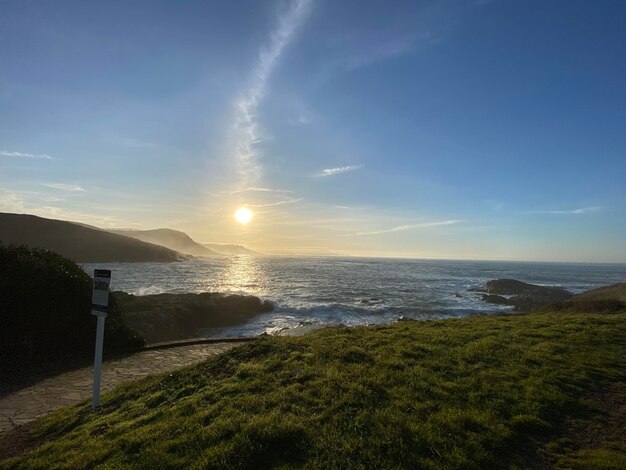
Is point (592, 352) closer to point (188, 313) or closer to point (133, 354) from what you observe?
point (133, 354)

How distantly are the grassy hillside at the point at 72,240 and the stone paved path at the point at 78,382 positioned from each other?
354ft

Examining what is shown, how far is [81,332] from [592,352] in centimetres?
1558

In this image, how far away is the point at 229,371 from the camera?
295 inches

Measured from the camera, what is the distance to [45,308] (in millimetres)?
10906

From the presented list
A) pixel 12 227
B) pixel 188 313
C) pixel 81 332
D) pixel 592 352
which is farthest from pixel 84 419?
pixel 12 227

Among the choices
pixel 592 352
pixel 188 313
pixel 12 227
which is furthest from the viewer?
pixel 12 227

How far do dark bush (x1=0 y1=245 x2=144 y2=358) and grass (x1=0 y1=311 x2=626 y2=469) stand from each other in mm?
4772

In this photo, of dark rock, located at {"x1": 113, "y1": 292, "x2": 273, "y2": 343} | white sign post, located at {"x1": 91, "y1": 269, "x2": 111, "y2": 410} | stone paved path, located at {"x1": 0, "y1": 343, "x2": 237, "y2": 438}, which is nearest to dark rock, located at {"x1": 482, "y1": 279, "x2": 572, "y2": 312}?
dark rock, located at {"x1": 113, "y1": 292, "x2": 273, "y2": 343}

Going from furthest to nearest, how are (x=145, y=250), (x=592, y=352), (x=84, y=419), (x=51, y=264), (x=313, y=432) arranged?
(x=145, y=250) → (x=51, y=264) → (x=592, y=352) → (x=84, y=419) → (x=313, y=432)

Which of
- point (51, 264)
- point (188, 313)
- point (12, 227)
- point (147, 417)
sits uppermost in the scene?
point (12, 227)

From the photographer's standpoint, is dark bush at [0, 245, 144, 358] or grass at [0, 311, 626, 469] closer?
grass at [0, 311, 626, 469]

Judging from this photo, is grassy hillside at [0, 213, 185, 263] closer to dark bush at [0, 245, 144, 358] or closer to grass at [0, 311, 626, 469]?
dark bush at [0, 245, 144, 358]

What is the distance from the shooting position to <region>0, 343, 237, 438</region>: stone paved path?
7445mm

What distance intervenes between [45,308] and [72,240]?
121 metres
